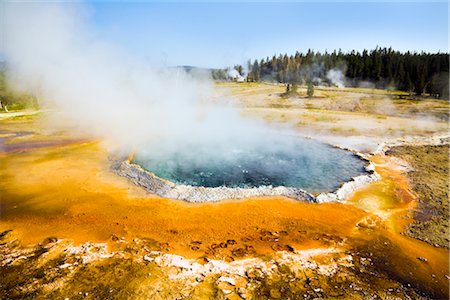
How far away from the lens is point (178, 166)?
1423 centimetres

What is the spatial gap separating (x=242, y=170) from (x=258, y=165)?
1.23 metres

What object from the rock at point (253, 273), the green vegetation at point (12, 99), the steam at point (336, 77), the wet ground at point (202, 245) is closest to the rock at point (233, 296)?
the wet ground at point (202, 245)

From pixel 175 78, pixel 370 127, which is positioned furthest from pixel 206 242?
pixel 175 78

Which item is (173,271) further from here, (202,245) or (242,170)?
(242,170)

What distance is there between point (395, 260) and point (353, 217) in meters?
2.17

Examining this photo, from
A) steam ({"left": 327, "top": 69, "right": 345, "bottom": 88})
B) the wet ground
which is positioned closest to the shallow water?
the wet ground

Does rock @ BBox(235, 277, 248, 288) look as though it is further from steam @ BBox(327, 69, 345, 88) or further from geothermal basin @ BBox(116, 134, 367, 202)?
steam @ BBox(327, 69, 345, 88)

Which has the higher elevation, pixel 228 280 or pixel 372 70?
pixel 372 70

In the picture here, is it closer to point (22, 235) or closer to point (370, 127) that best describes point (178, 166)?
point (22, 235)

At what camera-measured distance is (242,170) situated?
1363cm

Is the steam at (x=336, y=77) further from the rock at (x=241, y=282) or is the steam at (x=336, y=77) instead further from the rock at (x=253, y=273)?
the rock at (x=241, y=282)

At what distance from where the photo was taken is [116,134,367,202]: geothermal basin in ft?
35.6

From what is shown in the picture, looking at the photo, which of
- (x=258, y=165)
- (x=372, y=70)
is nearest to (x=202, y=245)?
(x=258, y=165)

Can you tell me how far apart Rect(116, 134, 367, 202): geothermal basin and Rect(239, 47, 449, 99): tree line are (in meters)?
37.7
